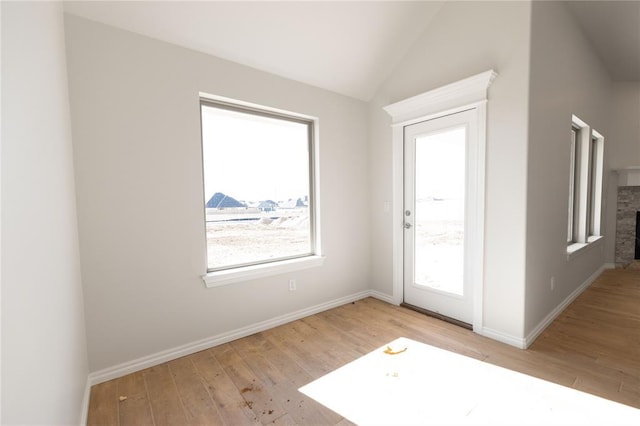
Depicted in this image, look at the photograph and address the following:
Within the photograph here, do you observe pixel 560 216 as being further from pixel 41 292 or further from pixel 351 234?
pixel 41 292

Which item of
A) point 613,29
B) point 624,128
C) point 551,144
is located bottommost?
point 551,144

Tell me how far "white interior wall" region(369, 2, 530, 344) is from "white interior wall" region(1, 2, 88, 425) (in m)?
2.86

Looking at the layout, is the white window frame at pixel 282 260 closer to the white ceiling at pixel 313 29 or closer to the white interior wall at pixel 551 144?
the white ceiling at pixel 313 29

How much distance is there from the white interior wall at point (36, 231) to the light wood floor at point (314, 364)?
1.37ft

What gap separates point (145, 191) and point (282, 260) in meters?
1.41

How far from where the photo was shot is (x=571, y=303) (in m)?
3.22

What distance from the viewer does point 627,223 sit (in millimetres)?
4688

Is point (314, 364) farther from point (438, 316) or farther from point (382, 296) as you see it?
point (382, 296)

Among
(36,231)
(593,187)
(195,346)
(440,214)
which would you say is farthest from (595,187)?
(36,231)

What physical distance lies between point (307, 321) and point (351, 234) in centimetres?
112

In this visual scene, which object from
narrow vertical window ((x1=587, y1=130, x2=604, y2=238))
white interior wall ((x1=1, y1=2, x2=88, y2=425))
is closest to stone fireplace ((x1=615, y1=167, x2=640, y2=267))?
narrow vertical window ((x1=587, y1=130, x2=604, y2=238))

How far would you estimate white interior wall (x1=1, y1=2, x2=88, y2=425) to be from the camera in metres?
0.78

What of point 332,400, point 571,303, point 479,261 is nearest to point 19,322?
point 332,400

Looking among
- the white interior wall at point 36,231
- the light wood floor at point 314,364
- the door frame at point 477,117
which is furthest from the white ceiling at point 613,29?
the white interior wall at point 36,231
